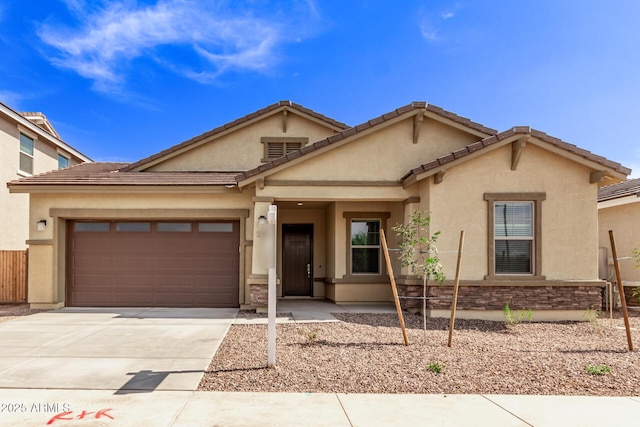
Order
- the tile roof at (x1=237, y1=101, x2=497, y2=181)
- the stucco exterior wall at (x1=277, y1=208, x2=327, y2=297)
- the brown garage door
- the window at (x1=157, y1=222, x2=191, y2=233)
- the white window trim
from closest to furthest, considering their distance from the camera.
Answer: the tile roof at (x1=237, y1=101, x2=497, y2=181) < the brown garage door < the window at (x1=157, y1=222, x2=191, y2=233) < the stucco exterior wall at (x1=277, y1=208, x2=327, y2=297) < the white window trim

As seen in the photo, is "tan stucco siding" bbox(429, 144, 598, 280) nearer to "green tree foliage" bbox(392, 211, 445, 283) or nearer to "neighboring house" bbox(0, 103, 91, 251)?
"green tree foliage" bbox(392, 211, 445, 283)

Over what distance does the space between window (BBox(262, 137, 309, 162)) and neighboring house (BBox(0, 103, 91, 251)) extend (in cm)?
956

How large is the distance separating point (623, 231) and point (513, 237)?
5.34 metres

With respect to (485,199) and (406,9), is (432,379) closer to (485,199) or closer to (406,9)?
(485,199)

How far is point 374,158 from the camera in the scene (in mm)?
10359

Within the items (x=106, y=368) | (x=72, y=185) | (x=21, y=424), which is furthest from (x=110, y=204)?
(x=21, y=424)

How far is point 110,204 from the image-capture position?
10867 mm

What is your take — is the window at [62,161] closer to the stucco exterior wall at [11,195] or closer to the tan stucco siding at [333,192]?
the stucco exterior wall at [11,195]

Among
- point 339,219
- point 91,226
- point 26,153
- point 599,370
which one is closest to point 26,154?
point 26,153

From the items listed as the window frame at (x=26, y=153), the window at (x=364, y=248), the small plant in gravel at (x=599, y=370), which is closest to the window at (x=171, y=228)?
the window at (x=364, y=248)

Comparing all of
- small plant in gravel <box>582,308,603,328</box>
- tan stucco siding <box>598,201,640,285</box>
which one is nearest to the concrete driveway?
small plant in gravel <box>582,308,603,328</box>

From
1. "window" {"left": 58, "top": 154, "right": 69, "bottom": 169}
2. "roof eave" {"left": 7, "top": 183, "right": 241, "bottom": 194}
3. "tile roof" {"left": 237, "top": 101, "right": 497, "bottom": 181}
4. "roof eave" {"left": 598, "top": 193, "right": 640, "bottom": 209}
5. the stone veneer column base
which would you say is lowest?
the stone veneer column base

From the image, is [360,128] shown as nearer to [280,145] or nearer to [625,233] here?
[280,145]

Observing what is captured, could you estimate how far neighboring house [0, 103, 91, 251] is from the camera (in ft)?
48.4
